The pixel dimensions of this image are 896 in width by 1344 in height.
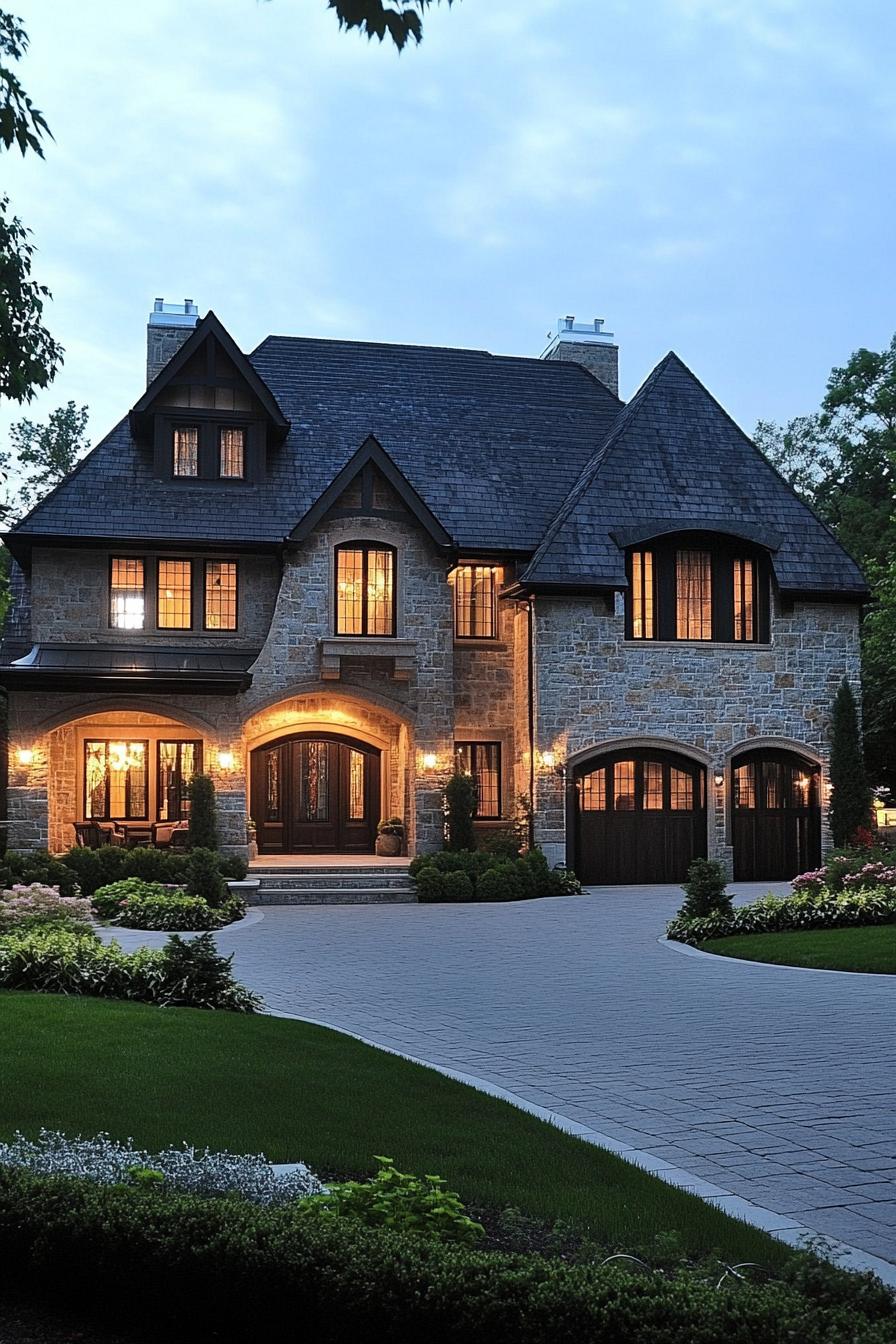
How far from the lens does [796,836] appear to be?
26.5m

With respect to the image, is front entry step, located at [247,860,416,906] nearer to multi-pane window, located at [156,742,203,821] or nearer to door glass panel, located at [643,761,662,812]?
multi-pane window, located at [156,742,203,821]

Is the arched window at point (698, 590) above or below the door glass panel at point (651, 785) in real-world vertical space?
above

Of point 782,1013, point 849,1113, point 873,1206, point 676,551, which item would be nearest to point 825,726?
point 676,551

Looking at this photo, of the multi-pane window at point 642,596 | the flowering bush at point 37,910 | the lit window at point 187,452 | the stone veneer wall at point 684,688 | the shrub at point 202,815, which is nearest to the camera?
the flowering bush at point 37,910

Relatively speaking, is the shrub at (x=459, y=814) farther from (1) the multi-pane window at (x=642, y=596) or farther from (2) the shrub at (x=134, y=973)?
(2) the shrub at (x=134, y=973)

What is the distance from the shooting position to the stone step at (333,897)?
22984 millimetres

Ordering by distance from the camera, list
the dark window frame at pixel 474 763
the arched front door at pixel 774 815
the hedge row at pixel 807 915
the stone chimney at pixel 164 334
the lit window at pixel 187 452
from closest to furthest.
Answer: the hedge row at pixel 807 915 → the arched front door at pixel 774 815 → the dark window frame at pixel 474 763 → the lit window at pixel 187 452 → the stone chimney at pixel 164 334

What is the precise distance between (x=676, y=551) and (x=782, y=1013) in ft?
52.8

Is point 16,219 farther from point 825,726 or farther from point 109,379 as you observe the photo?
point 109,379

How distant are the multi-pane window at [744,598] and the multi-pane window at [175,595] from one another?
425 inches

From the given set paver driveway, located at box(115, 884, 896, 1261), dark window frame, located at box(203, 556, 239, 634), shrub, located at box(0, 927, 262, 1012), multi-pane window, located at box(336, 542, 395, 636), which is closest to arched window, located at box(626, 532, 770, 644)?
multi-pane window, located at box(336, 542, 395, 636)

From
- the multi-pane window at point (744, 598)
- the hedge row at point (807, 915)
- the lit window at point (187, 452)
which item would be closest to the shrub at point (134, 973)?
the hedge row at point (807, 915)

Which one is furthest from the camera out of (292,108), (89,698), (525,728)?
(525,728)

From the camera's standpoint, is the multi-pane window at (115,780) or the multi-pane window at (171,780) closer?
the multi-pane window at (115,780)
